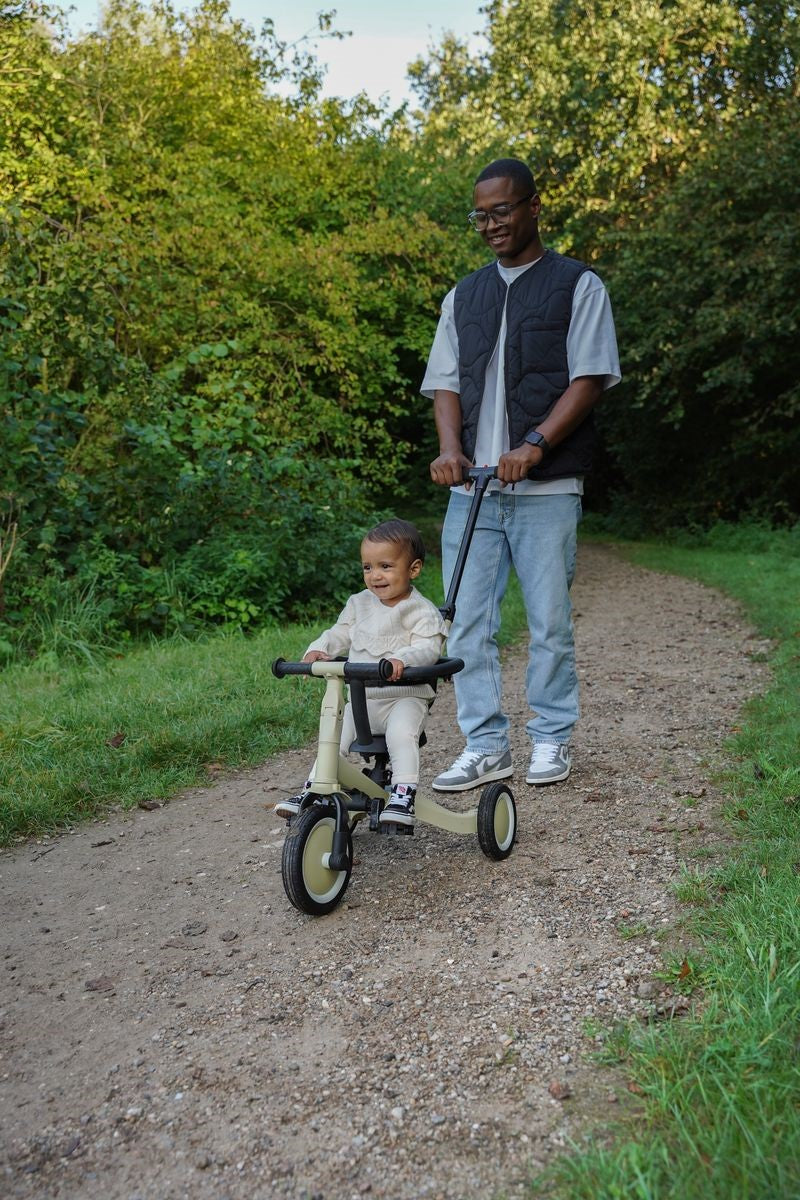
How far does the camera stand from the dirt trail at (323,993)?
2299mm

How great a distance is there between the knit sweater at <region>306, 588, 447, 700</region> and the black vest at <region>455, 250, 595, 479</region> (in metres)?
0.91

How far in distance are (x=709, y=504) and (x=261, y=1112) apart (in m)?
18.4

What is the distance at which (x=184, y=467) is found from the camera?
8.88 metres

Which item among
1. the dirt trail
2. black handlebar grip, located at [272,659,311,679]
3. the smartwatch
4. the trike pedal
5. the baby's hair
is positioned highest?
the smartwatch

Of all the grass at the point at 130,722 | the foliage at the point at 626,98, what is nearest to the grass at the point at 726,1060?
the grass at the point at 130,722

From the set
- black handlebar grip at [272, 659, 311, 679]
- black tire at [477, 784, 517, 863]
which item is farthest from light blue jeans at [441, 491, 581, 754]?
black handlebar grip at [272, 659, 311, 679]

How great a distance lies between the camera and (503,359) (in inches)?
175

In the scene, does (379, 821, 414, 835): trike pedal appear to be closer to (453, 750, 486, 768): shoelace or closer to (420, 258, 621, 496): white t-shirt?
(453, 750, 486, 768): shoelace

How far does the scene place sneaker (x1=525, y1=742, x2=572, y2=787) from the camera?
468 centimetres

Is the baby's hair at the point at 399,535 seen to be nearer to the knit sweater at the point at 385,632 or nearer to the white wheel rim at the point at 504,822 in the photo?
the knit sweater at the point at 385,632

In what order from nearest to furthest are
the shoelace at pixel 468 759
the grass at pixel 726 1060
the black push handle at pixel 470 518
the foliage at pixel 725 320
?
the grass at pixel 726 1060 → the black push handle at pixel 470 518 → the shoelace at pixel 468 759 → the foliage at pixel 725 320

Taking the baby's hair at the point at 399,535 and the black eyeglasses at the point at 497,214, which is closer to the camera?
the baby's hair at the point at 399,535

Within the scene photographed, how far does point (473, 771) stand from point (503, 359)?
164 centimetres

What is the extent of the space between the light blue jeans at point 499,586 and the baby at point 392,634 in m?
0.60
